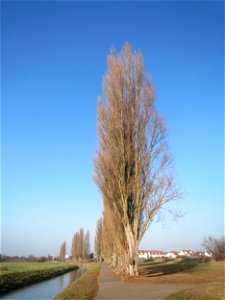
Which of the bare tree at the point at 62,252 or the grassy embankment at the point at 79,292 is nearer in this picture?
the grassy embankment at the point at 79,292

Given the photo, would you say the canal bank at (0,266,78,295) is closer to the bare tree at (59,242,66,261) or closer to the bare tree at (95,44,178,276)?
the bare tree at (95,44,178,276)

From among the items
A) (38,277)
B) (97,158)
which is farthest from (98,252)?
(97,158)

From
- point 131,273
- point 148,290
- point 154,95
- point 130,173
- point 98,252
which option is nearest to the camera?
point 148,290

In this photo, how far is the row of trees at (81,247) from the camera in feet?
307

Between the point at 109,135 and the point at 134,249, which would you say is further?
the point at 109,135

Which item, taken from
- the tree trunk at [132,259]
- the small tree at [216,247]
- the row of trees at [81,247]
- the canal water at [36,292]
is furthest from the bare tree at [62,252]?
the tree trunk at [132,259]

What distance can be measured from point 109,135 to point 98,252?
215ft

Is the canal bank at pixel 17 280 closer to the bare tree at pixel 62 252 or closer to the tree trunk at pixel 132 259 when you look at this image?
the tree trunk at pixel 132 259

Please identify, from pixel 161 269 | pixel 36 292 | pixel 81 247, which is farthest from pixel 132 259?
pixel 81 247

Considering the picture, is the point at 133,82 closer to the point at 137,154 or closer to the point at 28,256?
the point at 137,154

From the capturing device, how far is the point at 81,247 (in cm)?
9406

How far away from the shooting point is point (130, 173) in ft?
66.2

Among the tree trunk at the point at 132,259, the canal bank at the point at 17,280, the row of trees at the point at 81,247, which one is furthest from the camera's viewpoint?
the row of trees at the point at 81,247

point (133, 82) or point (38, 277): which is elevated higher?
point (133, 82)
